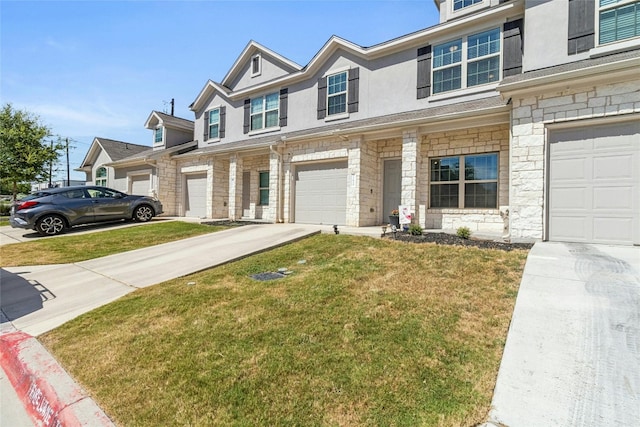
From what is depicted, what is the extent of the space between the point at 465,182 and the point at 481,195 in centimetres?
62

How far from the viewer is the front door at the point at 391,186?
11.2m

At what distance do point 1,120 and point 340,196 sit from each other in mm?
25674

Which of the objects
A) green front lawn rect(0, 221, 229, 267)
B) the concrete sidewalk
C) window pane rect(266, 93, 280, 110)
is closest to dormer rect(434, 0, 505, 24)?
window pane rect(266, 93, 280, 110)

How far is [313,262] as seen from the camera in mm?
6195

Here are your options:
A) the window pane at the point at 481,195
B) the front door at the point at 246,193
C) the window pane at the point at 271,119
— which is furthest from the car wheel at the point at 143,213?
the window pane at the point at 481,195

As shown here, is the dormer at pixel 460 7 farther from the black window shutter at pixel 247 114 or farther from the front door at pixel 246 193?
the front door at pixel 246 193

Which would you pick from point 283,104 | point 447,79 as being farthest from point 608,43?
point 283,104

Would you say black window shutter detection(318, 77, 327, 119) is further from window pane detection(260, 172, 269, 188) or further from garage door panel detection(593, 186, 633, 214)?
garage door panel detection(593, 186, 633, 214)

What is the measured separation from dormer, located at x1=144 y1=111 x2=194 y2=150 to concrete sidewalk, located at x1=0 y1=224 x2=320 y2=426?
11.8 meters

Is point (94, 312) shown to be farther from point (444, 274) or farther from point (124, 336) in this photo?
point (444, 274)

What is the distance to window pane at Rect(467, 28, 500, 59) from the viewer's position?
905 cm

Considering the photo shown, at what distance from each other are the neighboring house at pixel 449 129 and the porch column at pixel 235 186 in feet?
0.25

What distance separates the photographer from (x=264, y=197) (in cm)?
1490

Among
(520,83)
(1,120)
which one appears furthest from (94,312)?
(1,120)
